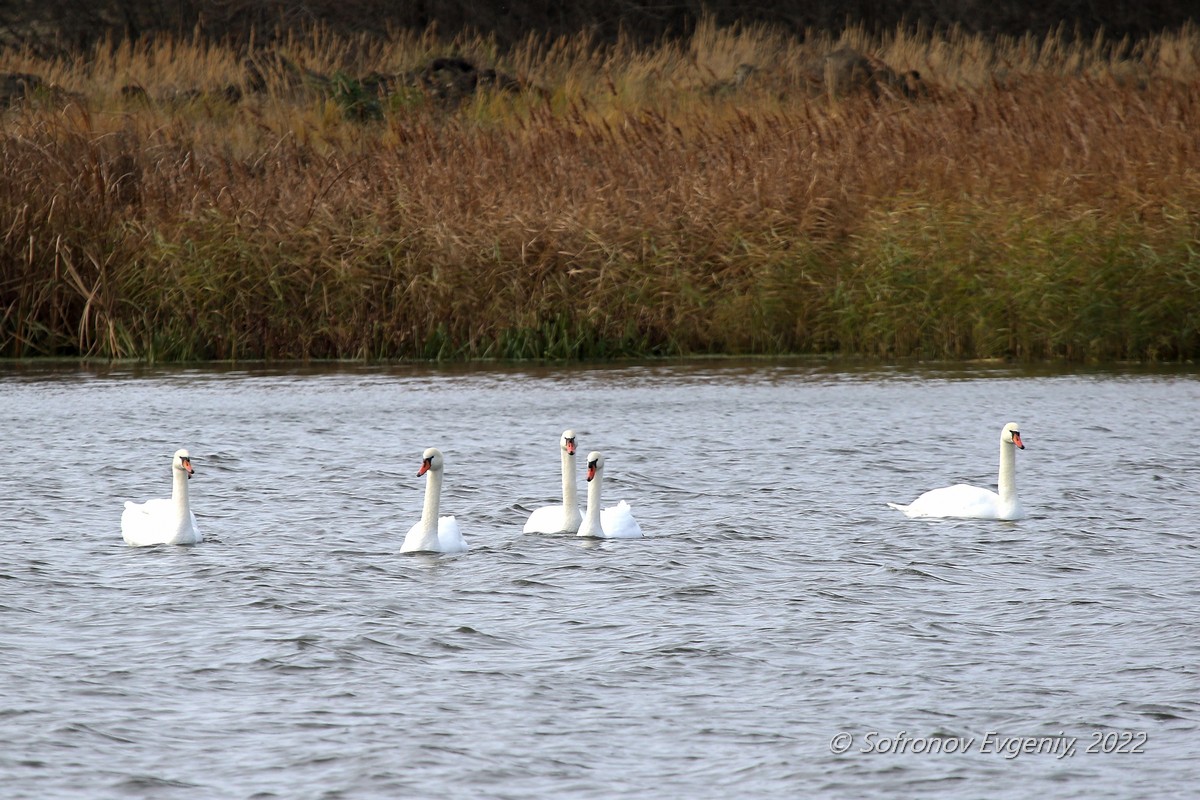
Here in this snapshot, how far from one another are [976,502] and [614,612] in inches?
103

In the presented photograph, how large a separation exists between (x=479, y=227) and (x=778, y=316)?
261cm

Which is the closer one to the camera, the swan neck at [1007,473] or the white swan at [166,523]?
the white swan at [166,523]

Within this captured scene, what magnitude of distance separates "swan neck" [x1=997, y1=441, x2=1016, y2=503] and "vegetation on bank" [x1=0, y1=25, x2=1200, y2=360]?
18.9ft

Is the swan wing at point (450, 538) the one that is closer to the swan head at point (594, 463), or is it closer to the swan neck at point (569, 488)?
the swan neck at point (569, 488)

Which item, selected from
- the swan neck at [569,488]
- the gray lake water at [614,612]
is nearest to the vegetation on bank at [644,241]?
the gray lake water at [614,612]

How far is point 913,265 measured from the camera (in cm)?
1492

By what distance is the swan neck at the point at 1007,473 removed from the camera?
891 centimetres

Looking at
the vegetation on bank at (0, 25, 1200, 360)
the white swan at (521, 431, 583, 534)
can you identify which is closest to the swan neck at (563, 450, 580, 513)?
the white swan at (521, 431, 583, 534)

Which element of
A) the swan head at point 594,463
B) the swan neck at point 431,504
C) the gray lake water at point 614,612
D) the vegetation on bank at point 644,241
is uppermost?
the vegetation on bank at point 644,241

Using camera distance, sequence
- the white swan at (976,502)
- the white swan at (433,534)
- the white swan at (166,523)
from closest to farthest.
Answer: the white swan at (433,534), the white swan at (166,523), the white swan at (976,502)

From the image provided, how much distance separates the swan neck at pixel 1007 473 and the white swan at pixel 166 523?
381 cm

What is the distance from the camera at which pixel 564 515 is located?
8.65m

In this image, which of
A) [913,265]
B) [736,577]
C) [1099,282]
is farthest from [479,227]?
[736,577]

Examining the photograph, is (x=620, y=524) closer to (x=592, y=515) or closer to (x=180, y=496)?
(x=592, y=515)
